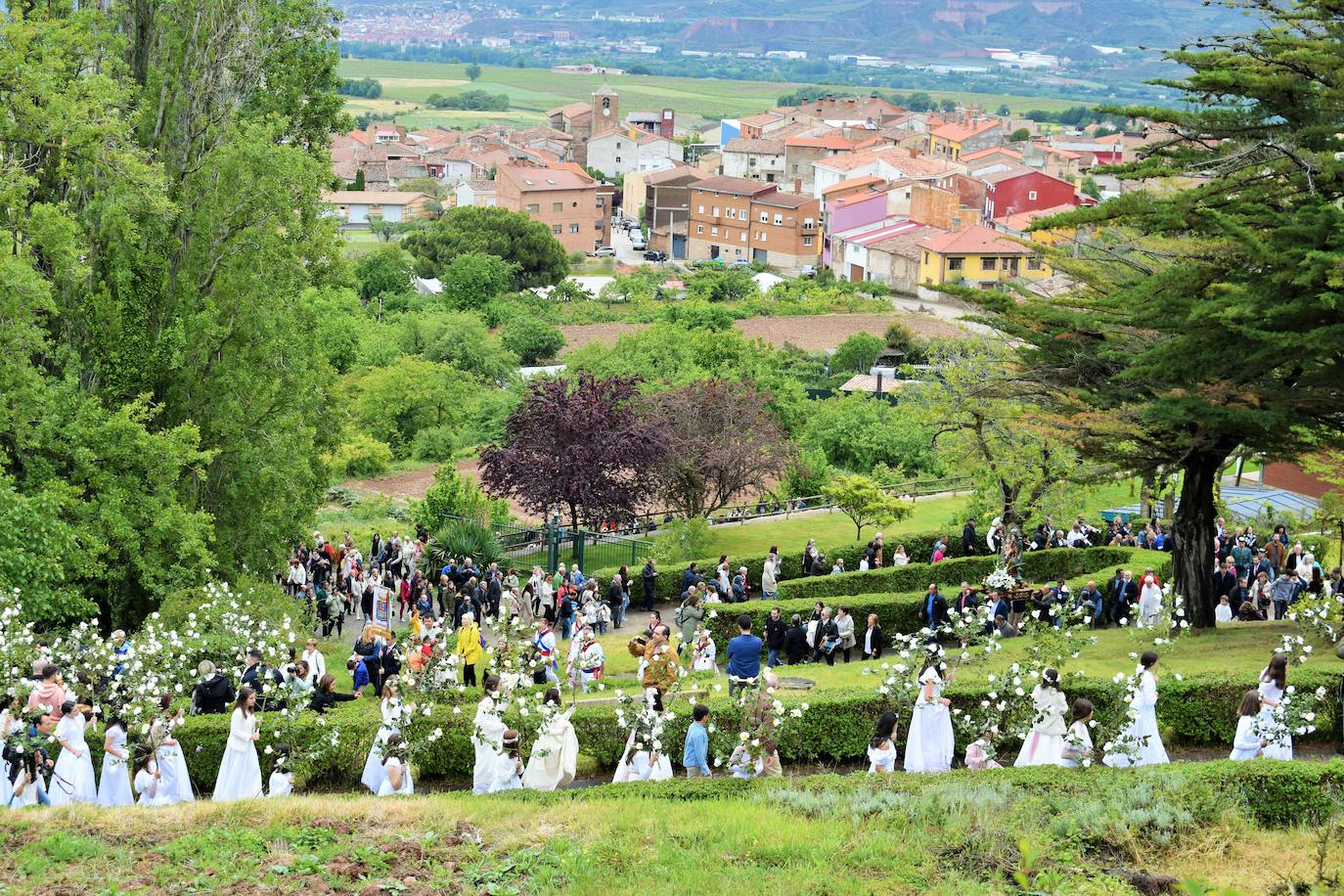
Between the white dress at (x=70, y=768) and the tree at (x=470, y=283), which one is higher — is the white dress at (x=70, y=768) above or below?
above

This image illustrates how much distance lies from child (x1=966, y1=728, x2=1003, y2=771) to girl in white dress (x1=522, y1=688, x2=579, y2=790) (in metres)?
3.85

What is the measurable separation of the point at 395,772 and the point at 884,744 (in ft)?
15.4

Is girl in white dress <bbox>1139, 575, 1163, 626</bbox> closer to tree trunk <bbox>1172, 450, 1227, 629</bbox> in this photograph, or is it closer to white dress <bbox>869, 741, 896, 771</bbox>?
tree trunk <bbox>1172, 450, 1227, 629</bbox>

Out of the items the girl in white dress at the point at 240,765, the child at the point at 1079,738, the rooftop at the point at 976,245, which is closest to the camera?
the child at the point at 1079,738

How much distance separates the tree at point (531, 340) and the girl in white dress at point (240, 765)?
6442 centimetres

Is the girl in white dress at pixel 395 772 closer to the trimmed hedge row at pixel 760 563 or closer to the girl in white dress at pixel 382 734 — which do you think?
the girl in white dress at pixel 382 734

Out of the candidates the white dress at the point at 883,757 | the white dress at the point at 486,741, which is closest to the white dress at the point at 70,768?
the white dress at the point at 486,741

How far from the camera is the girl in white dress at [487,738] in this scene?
14344 mm

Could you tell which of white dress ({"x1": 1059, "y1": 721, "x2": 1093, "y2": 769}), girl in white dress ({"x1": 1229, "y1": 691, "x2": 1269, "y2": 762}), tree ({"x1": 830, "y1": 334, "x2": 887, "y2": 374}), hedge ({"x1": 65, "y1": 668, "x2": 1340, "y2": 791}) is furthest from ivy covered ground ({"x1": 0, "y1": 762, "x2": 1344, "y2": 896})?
tree ({"x1": 830, "y1": 334, "x2": 887, "y2": 374})

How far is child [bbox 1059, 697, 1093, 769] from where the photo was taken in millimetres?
13375

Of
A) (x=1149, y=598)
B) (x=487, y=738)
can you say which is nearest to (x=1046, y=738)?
(x=487, y=738)

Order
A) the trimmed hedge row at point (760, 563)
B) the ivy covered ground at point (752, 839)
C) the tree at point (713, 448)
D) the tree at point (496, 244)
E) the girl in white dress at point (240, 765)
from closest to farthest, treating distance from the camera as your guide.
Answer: the ivy covered ground at point (752, 839) → the girl in white dress at point (240, 765) → the trimmed hedge row at point (760, 563) → the tree at point (713, 448) → the tree at point (496, 244)

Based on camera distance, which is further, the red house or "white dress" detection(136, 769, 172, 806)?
the red house

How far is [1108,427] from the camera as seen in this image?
65.4ft
